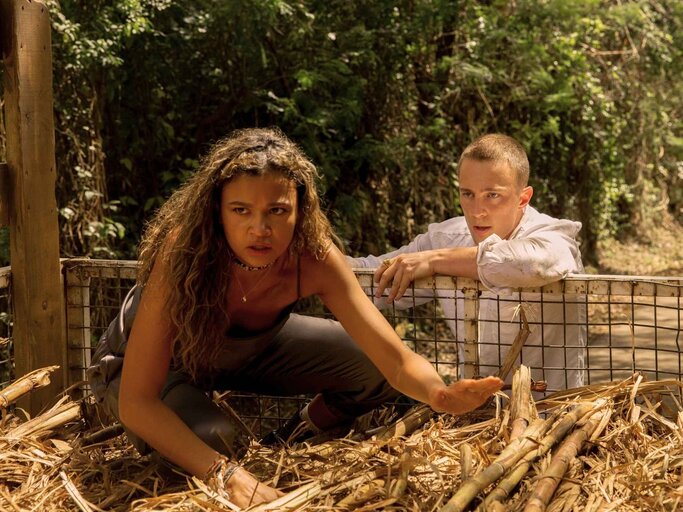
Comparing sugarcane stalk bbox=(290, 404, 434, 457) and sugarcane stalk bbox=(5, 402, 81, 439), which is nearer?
sugarcane stalk bbox=(290, 404, 434, 457)

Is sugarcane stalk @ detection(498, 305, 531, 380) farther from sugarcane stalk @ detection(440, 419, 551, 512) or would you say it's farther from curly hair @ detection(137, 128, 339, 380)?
curly hair @ detection(137, 128, 339, 380)

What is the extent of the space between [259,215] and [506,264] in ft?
2.82

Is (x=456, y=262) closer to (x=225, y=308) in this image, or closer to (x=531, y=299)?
(x=531, y=299)

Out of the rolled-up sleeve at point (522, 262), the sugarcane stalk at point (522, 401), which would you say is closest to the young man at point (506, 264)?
the rolled-up sleeve at point (522, 262)

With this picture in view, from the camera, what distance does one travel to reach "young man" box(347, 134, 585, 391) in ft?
11.1

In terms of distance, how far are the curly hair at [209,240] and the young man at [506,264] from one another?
0.50 m

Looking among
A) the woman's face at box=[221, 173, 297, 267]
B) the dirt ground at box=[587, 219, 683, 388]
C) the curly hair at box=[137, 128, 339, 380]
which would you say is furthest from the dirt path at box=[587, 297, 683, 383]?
the woman's face at box=[221, 173, 297, 267]

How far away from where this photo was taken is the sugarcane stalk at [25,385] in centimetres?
352

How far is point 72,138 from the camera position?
5.90 metres

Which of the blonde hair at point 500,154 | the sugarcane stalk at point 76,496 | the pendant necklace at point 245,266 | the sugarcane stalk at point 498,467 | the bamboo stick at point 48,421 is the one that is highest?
the blonde hair at point 500,154

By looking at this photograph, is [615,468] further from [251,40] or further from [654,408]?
[251,40]

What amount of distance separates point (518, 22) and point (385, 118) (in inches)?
66.8

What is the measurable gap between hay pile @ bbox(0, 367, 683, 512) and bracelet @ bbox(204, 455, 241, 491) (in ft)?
0.15

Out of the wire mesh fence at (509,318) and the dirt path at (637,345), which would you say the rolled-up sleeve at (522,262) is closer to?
the wire mesh fence at (509,318)
